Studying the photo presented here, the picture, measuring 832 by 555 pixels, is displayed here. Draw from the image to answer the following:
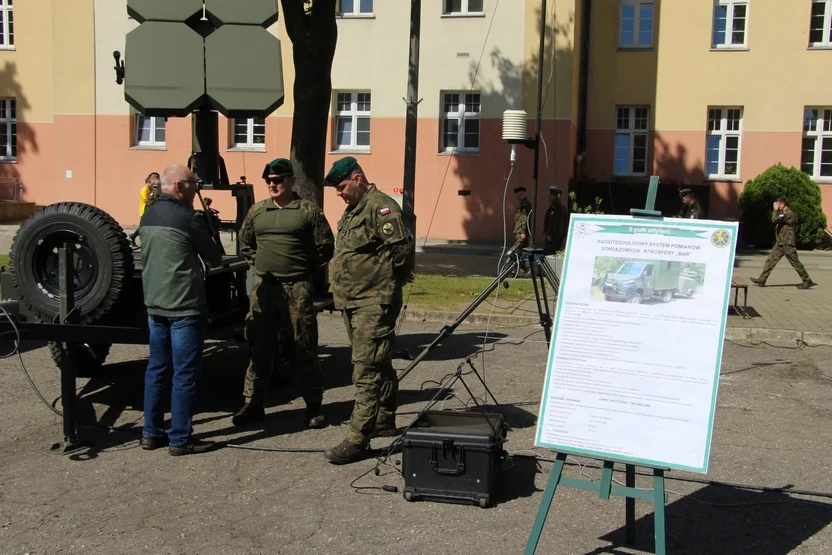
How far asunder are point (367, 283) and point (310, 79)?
24.6 ft

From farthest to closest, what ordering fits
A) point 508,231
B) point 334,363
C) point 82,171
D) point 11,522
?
point 82,171 → point 508,231 → point 334,363 → point 11,522

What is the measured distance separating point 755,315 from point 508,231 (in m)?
11.3

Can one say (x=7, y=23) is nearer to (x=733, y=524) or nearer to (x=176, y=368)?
(x=176, y=368)

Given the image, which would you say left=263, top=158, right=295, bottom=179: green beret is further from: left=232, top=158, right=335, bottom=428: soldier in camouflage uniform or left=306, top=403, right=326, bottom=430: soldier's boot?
left=306, top=403, right=326, bottom=430: soldier's boot

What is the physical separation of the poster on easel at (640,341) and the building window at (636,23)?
21.9 metres

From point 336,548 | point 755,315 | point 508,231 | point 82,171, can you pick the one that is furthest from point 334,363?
point 82,171

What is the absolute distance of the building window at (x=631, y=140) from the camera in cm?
2470

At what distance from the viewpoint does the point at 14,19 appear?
26.5 metres

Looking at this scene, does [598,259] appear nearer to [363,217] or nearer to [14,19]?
[363,217]

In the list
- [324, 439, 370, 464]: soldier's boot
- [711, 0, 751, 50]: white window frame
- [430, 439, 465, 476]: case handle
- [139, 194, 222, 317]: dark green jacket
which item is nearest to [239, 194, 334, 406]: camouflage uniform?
[139, 194, 222, 317]: dark green jacket

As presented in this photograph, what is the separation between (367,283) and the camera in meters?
5.75

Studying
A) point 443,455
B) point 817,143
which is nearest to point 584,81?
point 817,143

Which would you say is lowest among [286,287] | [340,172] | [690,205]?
[286,287]

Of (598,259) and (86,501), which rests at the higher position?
(598,259)
